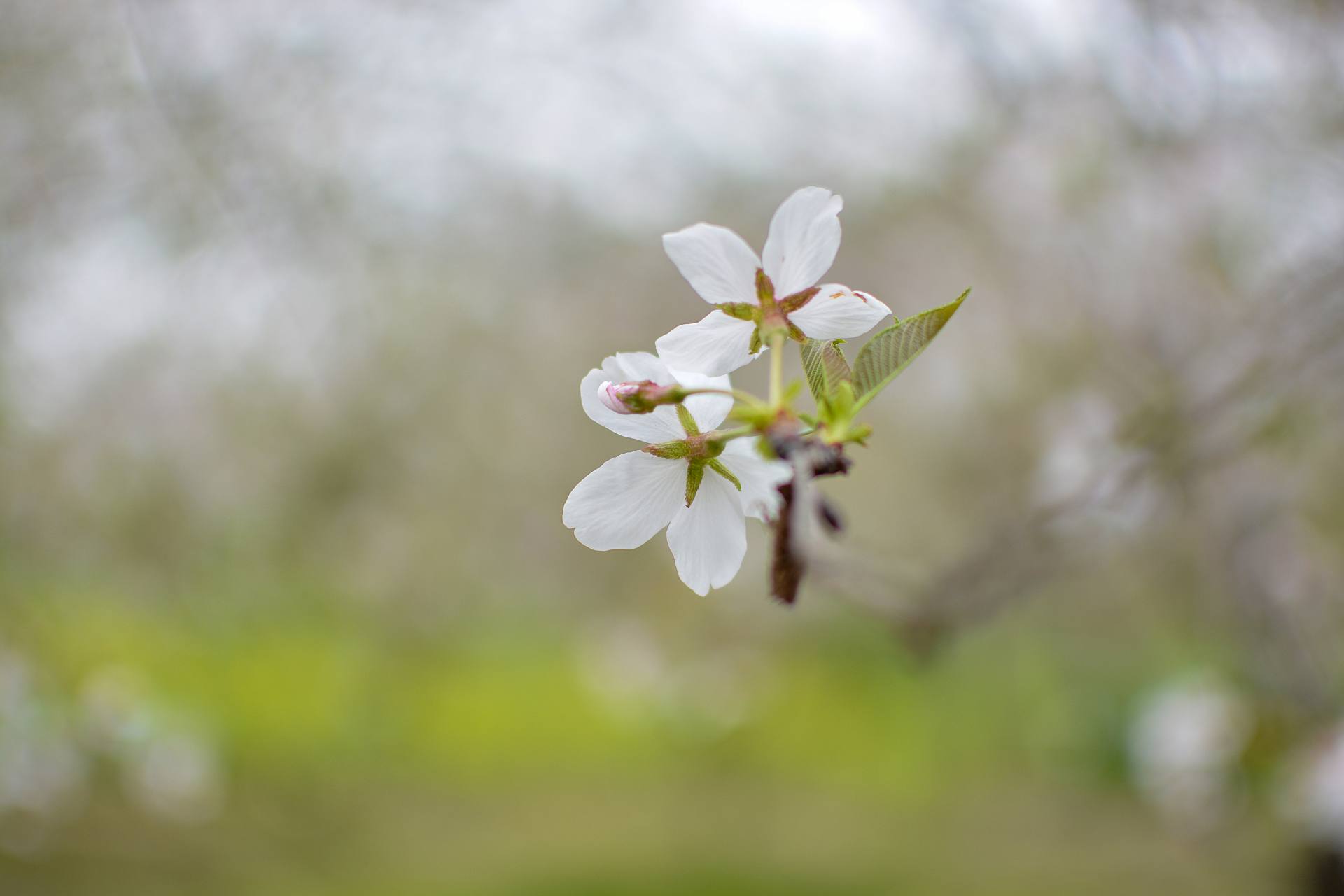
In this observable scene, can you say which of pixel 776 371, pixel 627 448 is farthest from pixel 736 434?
pixel 627 448

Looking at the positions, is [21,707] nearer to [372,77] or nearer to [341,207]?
[341,207]

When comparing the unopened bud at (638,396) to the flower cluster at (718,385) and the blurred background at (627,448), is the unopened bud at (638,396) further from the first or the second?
the blurred background at (627,448)

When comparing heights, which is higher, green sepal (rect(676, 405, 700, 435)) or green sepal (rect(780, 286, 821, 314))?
green sepal (rect(780, 286, 821, 314))

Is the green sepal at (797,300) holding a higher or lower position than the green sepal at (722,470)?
higher

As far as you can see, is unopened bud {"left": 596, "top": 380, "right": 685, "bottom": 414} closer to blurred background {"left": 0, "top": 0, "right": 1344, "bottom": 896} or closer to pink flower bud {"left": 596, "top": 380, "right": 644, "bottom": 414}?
pink flower bud {"left": 596, "top": 380, "right": 644, "bottom": 414}

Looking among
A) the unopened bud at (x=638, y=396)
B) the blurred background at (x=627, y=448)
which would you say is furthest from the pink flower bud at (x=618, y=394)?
the blurred background at (x=627, y=448)

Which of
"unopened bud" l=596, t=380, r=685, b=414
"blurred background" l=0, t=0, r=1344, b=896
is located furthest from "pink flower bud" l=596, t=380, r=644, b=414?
"blurred background" l=0, t=0, r=1344, b=896

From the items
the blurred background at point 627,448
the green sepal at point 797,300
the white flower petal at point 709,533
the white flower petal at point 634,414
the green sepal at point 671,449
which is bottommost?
the white flower petal at point 709,533

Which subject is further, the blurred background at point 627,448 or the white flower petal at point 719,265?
the blurred background at point 627,448
